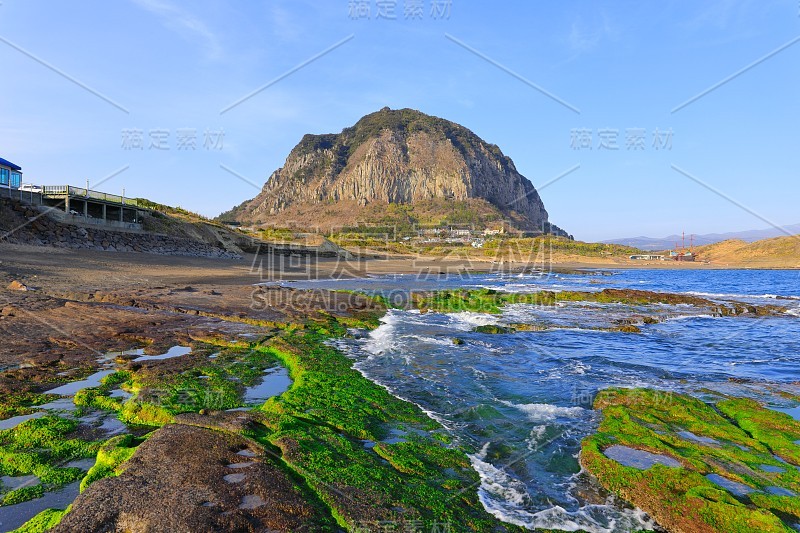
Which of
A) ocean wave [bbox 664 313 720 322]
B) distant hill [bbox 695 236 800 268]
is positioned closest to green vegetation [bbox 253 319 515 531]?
ocean wave [bbox 664 313 720 322]

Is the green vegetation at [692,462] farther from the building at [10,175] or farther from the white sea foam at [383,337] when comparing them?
the building at [10,175]

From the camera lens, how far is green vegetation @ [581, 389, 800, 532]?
218 inches

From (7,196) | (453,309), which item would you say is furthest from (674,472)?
(7,196)

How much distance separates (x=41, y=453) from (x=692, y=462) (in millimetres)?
10058

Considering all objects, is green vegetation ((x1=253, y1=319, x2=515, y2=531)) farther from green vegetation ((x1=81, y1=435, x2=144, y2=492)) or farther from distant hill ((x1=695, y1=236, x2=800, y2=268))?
distant hill ((x1=695, y1=236, x2=800, y2=268))

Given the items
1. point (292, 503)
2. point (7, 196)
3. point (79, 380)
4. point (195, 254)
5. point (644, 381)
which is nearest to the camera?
point (292, 503)

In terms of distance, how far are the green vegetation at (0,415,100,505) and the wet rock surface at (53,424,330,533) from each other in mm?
883

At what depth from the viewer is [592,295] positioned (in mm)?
31562

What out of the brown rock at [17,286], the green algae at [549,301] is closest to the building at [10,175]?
the brown rock at [17,286]

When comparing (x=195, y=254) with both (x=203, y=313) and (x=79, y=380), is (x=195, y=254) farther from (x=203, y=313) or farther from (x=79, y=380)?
(x=79, y=380)

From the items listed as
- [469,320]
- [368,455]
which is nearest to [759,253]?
[469,320]

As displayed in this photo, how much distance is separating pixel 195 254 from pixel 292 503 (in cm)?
4298

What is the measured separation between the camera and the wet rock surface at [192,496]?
4.17 m

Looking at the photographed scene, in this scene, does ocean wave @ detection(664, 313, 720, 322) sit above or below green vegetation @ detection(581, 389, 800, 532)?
above
